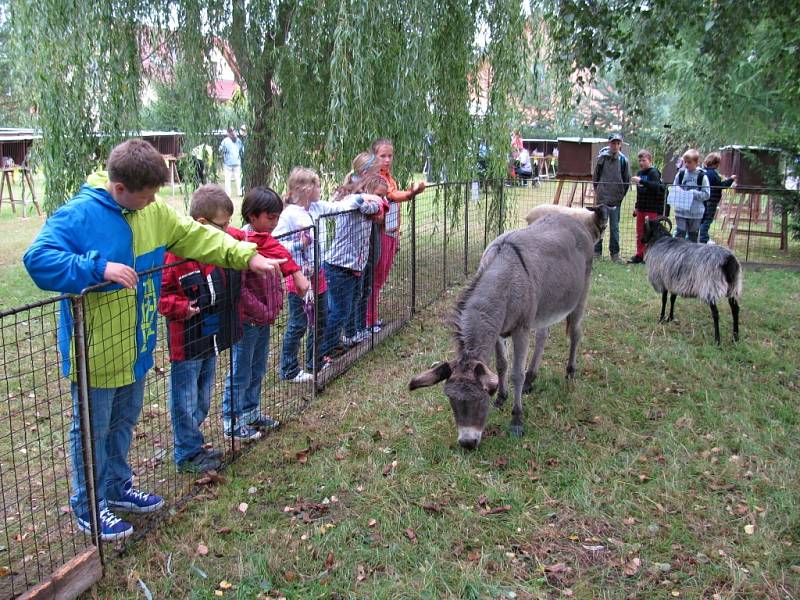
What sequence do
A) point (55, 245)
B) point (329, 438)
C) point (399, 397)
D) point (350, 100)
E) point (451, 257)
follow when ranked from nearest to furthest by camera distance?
point (55, 245) < point (329, 438) < point (399, 397) < point (350, 100) < point (451, 257)

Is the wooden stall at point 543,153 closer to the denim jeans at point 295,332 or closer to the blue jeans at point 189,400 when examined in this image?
the denim jeans at point 295,332

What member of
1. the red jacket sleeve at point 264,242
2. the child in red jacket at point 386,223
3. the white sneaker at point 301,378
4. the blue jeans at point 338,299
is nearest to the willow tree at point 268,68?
the child in red jacket at point 386,223

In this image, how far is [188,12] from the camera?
7410 mm

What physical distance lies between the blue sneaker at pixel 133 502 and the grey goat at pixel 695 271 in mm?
5691

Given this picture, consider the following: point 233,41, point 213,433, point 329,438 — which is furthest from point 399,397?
point 233,41

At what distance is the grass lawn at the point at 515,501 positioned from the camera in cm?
335

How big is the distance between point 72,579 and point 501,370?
3319mm

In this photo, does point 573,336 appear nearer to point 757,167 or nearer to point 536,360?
point 536,360

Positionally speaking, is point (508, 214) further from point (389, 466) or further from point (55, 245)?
point (55, 245)

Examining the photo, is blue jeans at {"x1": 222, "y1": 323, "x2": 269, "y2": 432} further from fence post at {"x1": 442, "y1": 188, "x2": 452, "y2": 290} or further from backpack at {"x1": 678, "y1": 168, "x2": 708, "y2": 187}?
backpack at {"x1": 678, "y1": 168, "x2": 708, "y2": 187}

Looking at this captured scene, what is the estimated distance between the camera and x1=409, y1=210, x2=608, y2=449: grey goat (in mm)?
4438

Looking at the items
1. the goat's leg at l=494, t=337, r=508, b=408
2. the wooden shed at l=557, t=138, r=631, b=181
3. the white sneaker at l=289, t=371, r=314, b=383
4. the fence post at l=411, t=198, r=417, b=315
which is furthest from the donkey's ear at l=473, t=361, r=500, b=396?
the wooden shed at l=557, t=138, r=631, b=181

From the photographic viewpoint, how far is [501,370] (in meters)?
5.37

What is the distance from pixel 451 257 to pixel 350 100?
3.81 meters
